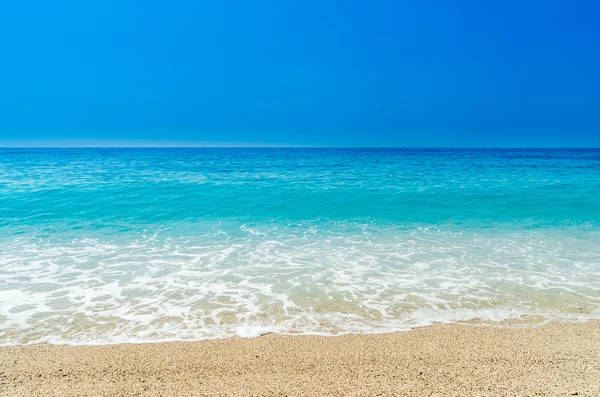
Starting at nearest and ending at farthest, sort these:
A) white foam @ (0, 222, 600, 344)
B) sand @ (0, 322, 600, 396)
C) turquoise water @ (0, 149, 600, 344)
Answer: sand @ (0, 322, 600, 396)
white foam @ (0, 222, 600, 344)
turquoise water @ (0, 149, 600, 344)

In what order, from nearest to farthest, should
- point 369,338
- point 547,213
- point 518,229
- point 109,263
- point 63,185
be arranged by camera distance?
point 369,338
point 109,263
point 518,229
point 547,213
point 63,185

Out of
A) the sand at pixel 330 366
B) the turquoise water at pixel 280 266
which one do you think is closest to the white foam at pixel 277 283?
the turquoise water at pixel 280 266

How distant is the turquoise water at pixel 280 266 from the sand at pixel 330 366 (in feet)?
1.38

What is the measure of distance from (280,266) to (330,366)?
3.62m

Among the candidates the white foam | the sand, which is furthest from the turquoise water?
the sand

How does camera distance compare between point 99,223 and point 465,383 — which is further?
point 99,223

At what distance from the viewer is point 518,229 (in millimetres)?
10391

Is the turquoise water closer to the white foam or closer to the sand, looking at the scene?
the white foam

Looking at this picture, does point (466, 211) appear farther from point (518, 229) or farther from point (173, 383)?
point (173, 383)

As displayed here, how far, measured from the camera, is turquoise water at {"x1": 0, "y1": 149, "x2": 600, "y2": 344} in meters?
4.95

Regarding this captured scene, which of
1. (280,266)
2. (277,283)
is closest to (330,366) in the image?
(277,283)

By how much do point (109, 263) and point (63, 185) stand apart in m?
14.5

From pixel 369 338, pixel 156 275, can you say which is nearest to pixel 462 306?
pixel 369 338

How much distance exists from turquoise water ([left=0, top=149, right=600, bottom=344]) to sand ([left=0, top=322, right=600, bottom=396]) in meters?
0.42
